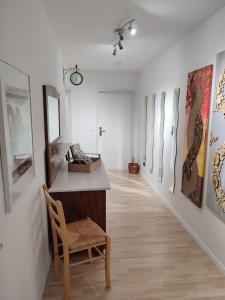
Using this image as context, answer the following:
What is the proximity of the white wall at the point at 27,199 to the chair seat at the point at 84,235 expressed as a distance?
26cm

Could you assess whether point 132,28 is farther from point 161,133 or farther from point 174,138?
point 161,133

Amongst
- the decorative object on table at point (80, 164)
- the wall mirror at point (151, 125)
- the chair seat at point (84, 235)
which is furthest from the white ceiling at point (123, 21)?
the chair seat at point (84, 235)

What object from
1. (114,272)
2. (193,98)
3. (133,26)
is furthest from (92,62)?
(114,272)

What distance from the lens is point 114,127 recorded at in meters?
5.43

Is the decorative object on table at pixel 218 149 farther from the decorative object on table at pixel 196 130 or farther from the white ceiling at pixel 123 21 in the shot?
the white ceiling at pixel 123 21

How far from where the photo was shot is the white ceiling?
6.47 ft

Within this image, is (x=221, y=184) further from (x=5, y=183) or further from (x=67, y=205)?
(x=5, y=183)

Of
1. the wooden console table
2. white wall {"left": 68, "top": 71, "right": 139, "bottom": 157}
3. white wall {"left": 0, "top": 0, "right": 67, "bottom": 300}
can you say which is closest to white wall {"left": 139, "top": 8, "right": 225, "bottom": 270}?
white wall {"left": 68, "top": 71, "right": 139, "bottom": 157}

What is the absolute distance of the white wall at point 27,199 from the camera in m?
1.10

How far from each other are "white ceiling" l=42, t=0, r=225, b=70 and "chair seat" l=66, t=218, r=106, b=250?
198 centimetres

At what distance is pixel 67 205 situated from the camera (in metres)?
2.15

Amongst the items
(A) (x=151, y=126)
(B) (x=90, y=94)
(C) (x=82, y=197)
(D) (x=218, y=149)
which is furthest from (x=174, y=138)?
(B) (x=90, y=94)

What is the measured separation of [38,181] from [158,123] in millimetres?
2662

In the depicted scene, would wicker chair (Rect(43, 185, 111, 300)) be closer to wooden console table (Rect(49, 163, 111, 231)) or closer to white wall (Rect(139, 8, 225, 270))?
wooden console table (Rect(49, 163, 111, 231))
